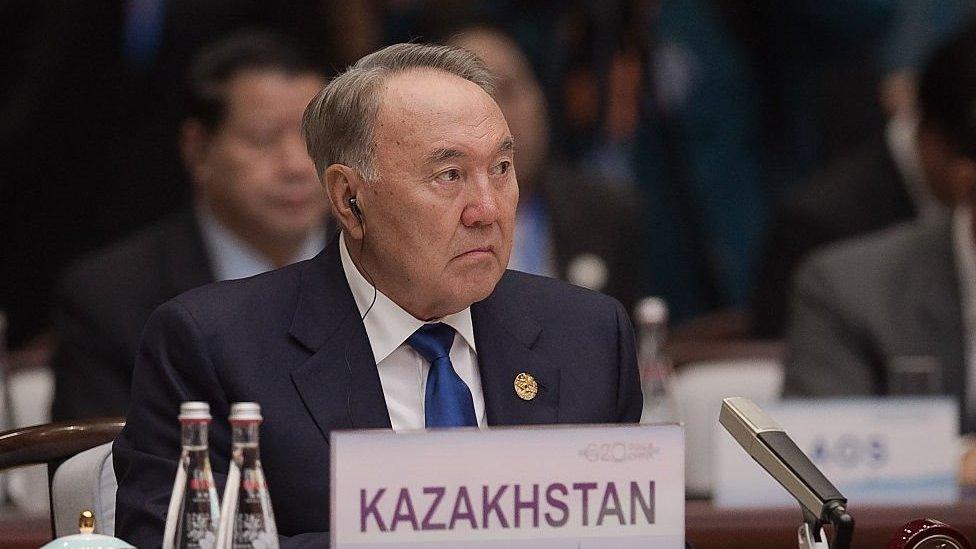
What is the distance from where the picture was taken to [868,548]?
301cm

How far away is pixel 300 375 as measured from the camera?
8.27ft

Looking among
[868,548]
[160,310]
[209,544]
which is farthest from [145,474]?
[868,548]

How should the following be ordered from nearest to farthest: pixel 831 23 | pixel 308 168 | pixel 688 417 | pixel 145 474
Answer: pixel 145 474 → pixel 688 417 → pixel 308 168 → pixel 831 23

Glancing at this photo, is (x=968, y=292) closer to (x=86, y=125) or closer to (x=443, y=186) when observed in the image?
(x=443, y=186)

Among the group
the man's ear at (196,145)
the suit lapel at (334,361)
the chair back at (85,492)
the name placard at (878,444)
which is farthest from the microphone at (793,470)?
the man's ear at (196,145)

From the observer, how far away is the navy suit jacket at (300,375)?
245 centimetres

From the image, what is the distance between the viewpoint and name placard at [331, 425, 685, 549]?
1.95 m

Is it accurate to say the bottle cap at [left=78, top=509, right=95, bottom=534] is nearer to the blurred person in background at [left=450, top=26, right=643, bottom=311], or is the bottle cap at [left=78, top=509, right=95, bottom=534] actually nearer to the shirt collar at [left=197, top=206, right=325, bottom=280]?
the shirt collar at [left=197, top=206, right=325, bottom=280]

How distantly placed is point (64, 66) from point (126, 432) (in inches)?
A: 145

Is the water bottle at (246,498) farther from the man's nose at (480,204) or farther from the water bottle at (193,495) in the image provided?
the man's nose at (480,204)

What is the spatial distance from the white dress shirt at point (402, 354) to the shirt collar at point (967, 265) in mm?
2146

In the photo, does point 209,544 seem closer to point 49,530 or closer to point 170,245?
point 49,530

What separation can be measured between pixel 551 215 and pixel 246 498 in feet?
12.2

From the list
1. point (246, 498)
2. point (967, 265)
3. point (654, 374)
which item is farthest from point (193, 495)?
point (967, 265)
